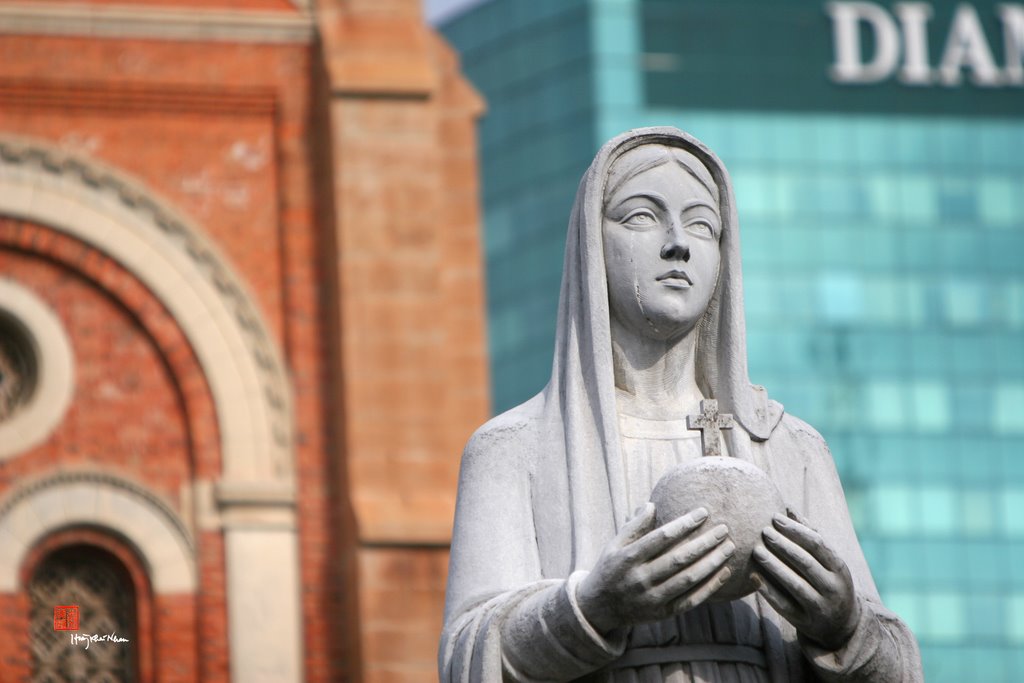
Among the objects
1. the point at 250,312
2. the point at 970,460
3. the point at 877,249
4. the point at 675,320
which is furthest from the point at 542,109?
the point at 675,320

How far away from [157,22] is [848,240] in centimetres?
4881

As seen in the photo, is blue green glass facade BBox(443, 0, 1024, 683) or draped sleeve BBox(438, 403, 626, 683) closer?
draped sleeve BBox(438, 403, 626, 683)

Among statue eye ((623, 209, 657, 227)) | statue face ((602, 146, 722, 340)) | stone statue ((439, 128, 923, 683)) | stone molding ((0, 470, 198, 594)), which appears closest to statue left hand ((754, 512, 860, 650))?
stone statue ((439, 128, 923, 683))

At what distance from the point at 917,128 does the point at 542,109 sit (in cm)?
965

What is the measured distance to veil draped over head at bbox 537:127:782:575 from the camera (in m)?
6.98

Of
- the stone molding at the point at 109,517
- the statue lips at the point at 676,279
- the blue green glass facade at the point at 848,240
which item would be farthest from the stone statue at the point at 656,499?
the blue green glass facade at the point at 848,240

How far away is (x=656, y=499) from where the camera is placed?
6.54 m

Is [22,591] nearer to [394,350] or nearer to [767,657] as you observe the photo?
[394,350]

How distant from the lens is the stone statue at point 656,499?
21.3ft

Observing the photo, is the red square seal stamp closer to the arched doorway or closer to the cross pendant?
the arched doorway

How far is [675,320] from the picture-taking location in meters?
7.16

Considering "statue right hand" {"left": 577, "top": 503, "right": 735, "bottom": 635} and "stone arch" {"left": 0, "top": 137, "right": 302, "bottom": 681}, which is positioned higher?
"stone arch" {"left": 0, "top": 137, "right": 302, "bottom": 681}

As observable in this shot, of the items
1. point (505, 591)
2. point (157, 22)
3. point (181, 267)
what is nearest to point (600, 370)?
point (505, 591)

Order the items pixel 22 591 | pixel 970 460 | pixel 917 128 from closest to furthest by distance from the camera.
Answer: pixel 22 591 → pixel 970 460 → pixel 917 128
